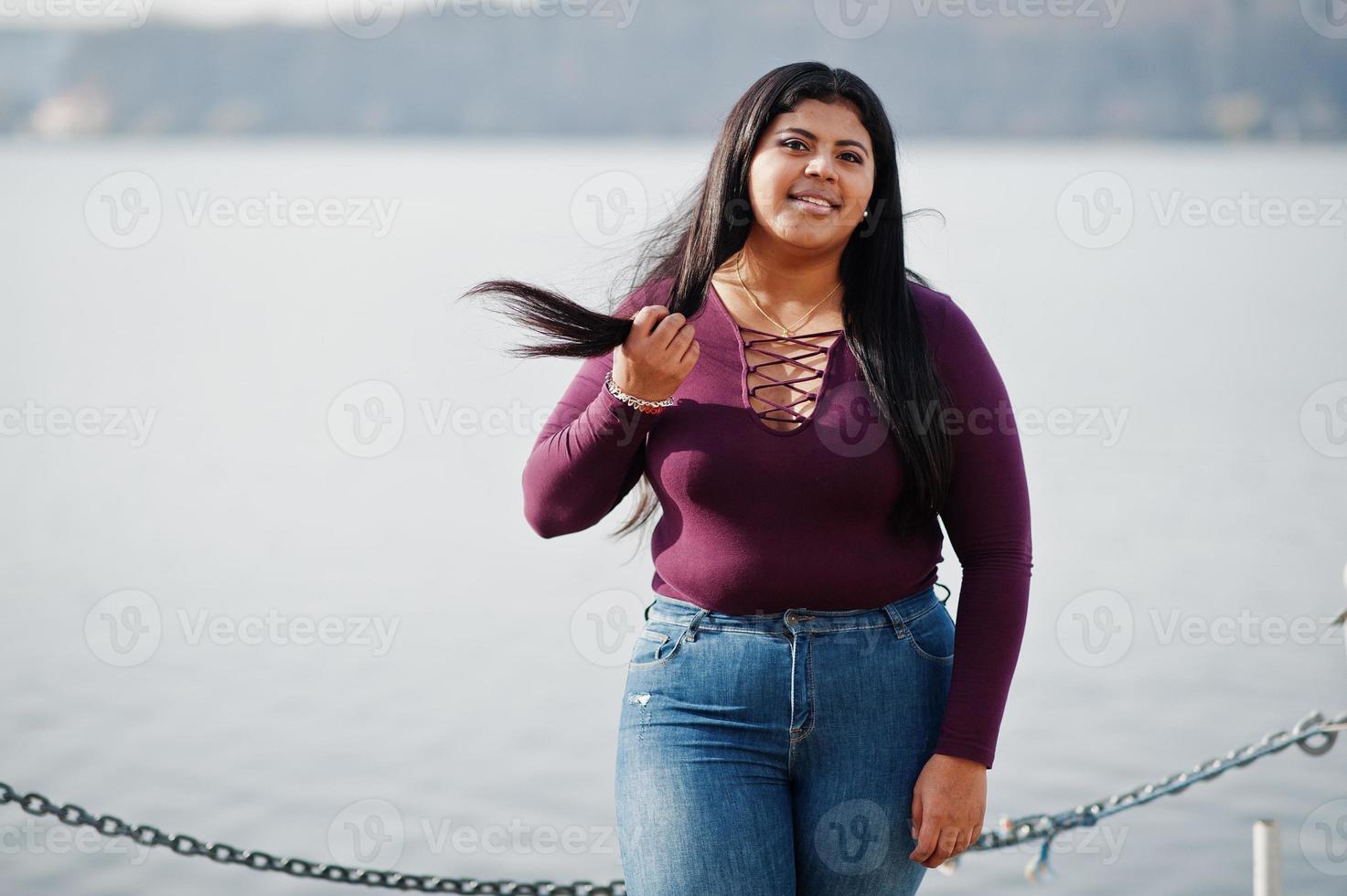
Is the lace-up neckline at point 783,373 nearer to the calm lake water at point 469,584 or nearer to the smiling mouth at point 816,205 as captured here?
the smiling mouth at point 816,205

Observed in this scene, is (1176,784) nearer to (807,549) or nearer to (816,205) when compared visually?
(807,549)

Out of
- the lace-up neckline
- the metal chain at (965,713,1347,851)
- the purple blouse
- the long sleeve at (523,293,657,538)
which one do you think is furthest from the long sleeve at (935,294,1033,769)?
the metal chain at (965,713,1347,851)

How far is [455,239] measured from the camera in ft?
59.2

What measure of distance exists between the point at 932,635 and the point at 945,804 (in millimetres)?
218

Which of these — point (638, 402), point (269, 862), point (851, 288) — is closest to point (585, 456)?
point (638, 402)

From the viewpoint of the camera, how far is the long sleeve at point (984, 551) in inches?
68.4

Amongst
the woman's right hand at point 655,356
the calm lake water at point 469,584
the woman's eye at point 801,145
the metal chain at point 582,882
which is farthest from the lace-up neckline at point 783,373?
the metal chain at point 582,882

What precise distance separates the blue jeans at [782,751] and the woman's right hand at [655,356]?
29 centimetres

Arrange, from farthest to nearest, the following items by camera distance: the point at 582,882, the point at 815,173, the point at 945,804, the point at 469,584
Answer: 1. the point at 469,584
2. the point at 582,882
3. the point at 815,173
4. the point at 945,804

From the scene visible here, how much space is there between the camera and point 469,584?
5832mm

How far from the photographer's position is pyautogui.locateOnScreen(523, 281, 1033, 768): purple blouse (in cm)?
174

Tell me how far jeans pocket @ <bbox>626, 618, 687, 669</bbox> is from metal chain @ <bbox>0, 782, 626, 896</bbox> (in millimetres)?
618

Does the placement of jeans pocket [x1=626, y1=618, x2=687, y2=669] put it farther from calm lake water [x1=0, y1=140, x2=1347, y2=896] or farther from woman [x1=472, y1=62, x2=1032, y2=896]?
calm lake water [x1=0, y1=140, x2=1347, y2=896]

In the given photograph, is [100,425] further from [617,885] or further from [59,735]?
[617,885]
